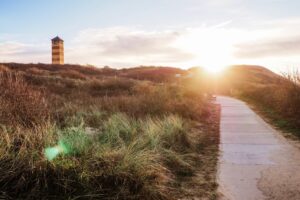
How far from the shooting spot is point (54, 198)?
4613 mm

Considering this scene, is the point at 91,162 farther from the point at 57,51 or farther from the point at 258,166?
the point at 57,51

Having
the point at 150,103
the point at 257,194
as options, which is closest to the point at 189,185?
the point at 257,194

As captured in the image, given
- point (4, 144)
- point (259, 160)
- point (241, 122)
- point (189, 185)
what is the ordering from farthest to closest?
point (241, 122) < point (259, 160) < point (189, 185) < point (4, 144)

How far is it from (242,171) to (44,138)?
343 centimetres

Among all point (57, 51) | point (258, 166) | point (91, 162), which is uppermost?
point (57, 51)

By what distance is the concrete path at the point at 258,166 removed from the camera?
18.7 feet

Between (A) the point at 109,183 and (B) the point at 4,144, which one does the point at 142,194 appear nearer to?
(A) the point at 109,183

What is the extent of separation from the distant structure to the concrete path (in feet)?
170

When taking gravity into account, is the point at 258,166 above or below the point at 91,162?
below

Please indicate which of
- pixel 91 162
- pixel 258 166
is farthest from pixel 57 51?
pixel 91 162

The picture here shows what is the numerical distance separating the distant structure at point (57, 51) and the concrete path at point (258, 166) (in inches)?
2038

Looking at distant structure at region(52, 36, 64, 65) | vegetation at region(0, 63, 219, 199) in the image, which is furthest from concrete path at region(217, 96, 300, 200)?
distant structure at region(52, 36, 64, 65)

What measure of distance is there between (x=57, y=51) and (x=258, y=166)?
5816 cm

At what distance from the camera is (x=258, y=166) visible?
23.5 ft
